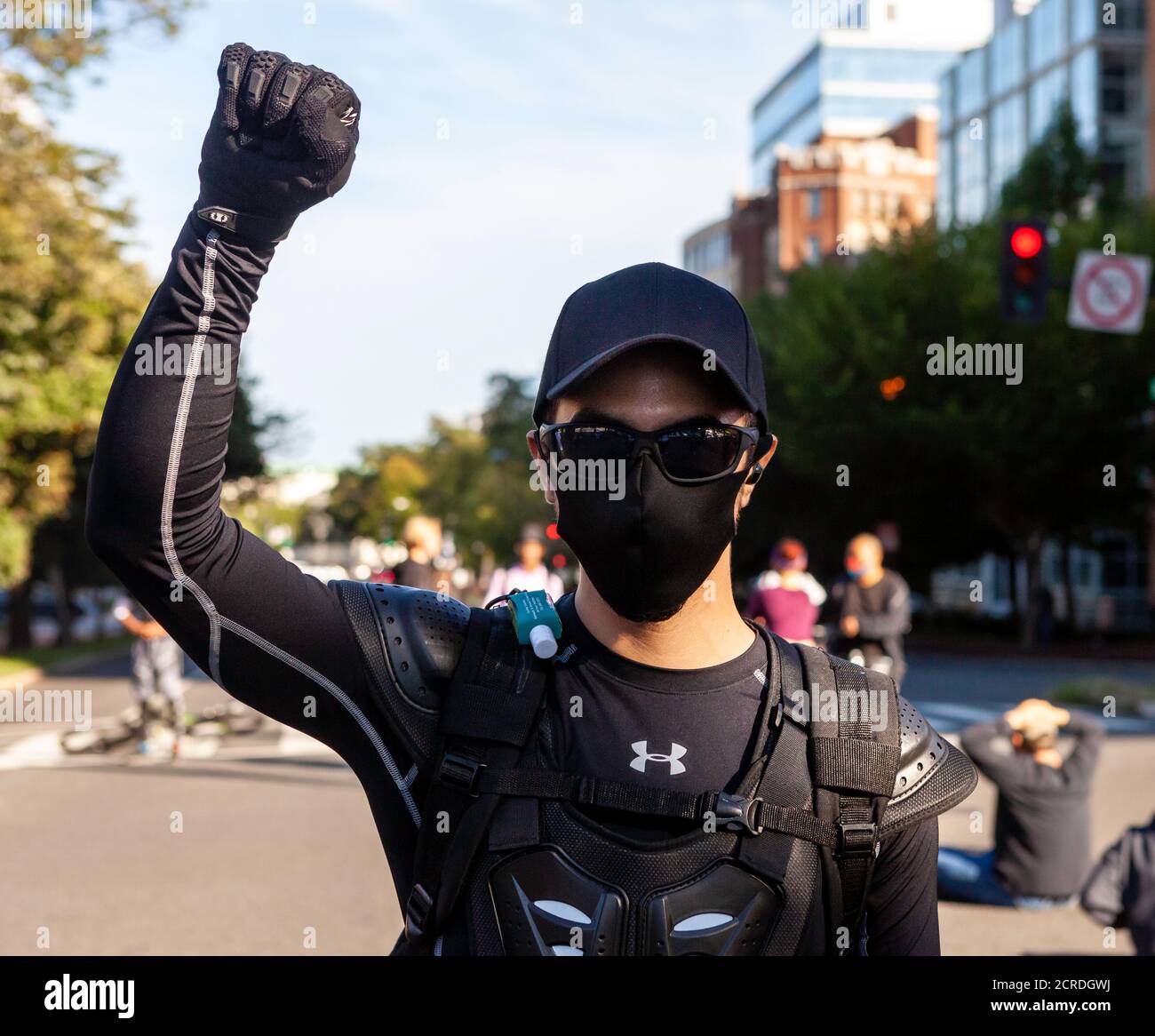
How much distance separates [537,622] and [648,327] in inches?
16.6

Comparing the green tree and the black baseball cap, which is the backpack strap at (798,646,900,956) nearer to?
the black baseball cap

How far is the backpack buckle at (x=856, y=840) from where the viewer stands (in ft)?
5.91

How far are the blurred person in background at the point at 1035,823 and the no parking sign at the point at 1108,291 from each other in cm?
620

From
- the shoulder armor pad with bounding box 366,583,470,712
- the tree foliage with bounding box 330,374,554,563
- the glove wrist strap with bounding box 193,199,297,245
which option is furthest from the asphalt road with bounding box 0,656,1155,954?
the tree foliage with bounding box 330,374,554,563

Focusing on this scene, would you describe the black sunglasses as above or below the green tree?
below

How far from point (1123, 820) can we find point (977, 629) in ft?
95.4

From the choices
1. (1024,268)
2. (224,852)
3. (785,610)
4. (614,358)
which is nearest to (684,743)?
(614,358)

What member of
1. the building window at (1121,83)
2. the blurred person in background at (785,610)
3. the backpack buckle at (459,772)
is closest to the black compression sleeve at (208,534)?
the backpack buckle at (459,772)

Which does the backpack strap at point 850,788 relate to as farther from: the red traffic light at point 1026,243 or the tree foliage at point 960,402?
the tree foliage at point 960,402

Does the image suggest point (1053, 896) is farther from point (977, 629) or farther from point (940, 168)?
point (940, 168)

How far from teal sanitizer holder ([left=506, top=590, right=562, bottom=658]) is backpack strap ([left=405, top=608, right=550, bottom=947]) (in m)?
0.04

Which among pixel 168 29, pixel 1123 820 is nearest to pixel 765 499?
pixel 168 29

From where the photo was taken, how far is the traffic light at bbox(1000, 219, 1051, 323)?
11.8m

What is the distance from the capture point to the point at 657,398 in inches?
74.0
